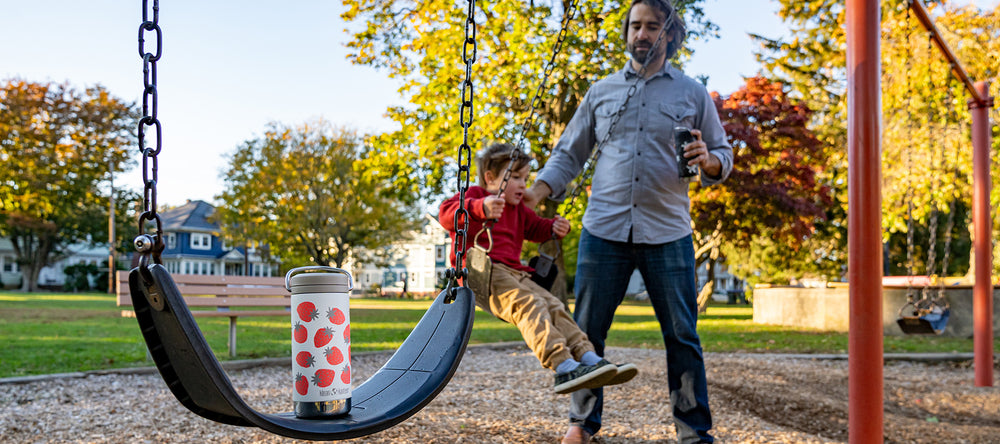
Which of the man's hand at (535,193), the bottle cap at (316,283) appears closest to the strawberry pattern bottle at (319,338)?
the bottle cap at (316,283)

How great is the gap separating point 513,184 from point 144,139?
155 cm

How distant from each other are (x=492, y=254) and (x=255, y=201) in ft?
66.9

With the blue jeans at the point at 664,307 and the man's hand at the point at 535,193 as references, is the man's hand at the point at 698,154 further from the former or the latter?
the man's hand at the point at 535,193

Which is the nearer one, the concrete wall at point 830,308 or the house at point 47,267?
the concrete wall at point 830,308

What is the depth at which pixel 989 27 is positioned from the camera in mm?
10773

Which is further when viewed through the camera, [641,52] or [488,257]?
[641,52]

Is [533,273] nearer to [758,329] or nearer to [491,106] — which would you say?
[491,106]

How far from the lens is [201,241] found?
172 ft

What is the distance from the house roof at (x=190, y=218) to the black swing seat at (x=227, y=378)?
171ft

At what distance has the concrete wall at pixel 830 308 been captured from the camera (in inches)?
372

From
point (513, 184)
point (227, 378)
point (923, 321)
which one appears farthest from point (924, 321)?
point (227, 378)

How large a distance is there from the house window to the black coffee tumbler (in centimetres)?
5355

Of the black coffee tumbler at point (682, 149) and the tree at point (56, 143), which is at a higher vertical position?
the tree at point (56, 143)

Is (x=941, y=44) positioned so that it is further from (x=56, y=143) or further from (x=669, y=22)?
(x=56, y=143)
